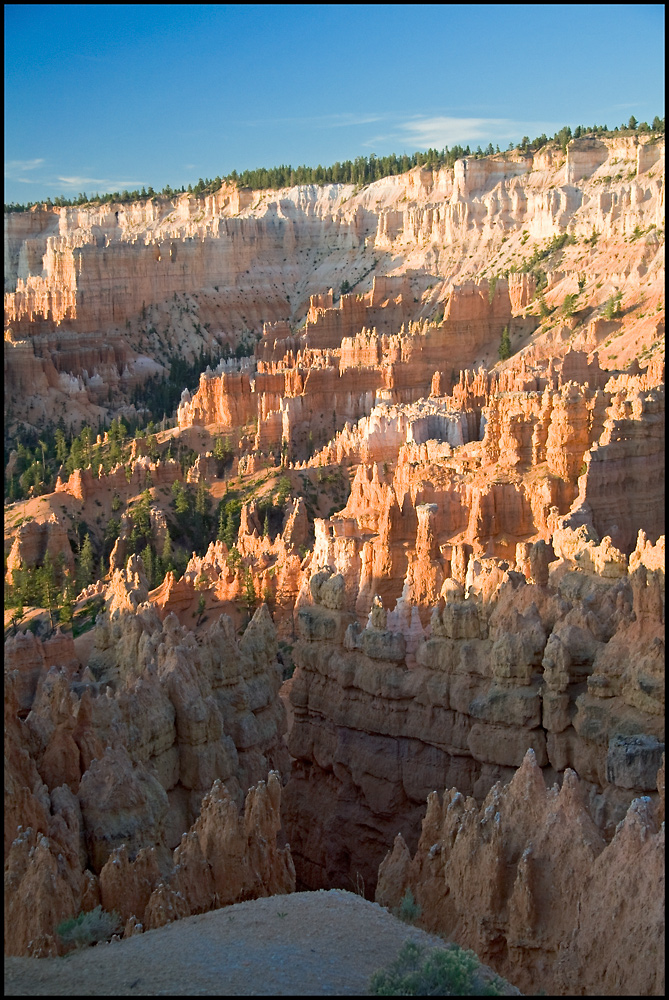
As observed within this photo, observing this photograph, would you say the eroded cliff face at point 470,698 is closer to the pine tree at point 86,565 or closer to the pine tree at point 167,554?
the pine tree at point 167,554

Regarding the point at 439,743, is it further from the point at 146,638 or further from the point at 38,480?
the point at 38,480

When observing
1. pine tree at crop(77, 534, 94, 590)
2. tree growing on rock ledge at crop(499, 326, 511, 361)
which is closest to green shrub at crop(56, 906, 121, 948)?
pine tree at crop(77, 534, 94, 590)

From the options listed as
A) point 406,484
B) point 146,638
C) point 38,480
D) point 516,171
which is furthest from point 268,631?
A: point 516,171

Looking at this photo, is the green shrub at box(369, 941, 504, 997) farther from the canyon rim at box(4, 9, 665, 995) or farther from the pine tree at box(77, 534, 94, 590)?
the pine tree at box(77, 534, 94, 590)

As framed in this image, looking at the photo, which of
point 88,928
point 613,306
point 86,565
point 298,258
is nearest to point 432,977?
point 88,928

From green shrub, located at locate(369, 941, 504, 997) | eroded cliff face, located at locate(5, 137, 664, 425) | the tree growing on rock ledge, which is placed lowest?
green shrub, located at locate(369, 941, 504, 997)
